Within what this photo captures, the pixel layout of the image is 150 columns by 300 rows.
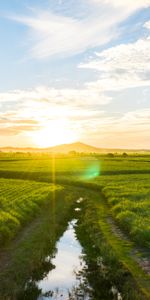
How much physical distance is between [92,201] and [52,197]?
4583 mm

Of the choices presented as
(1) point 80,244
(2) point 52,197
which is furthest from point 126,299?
(2) point 52,197

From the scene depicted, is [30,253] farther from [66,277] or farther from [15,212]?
[15,212]

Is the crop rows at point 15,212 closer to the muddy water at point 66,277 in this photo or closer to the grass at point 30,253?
the grass at point 30,253

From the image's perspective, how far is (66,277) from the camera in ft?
62.5

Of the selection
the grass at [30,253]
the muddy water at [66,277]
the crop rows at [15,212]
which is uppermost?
the crop rows at [15,212]

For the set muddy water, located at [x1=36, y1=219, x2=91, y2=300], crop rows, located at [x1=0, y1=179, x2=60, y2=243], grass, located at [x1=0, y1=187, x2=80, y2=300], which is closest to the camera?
muddy water, located at [x1=36, y1=219, x2=91, y2=300]

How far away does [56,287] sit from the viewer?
17.7m

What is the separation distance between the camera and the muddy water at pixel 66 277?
54.7 ft

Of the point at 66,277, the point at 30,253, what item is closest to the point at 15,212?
the point at 30,253

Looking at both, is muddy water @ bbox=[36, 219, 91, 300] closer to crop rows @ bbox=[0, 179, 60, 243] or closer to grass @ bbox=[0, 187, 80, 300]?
grass @ bbox=[0, 187, 80, 300]

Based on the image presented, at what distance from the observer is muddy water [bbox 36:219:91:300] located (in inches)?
656

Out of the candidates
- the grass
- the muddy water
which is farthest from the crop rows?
the muddy water

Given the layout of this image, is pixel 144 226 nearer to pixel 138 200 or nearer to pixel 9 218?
pixel 9 218

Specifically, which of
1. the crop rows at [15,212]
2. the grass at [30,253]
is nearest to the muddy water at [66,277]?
the grass at [30,253]
